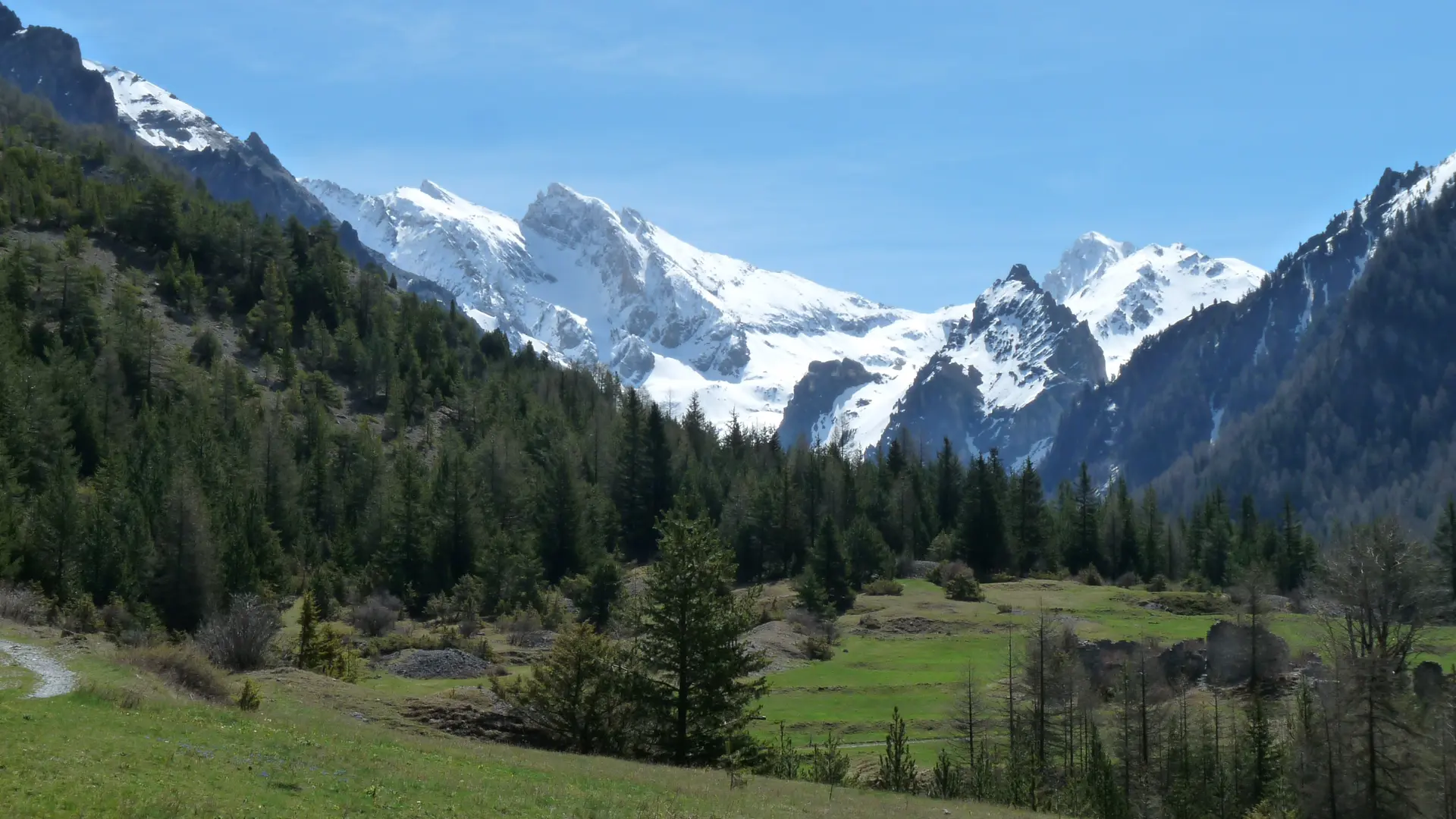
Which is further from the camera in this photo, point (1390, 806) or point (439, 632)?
point (439, 632)

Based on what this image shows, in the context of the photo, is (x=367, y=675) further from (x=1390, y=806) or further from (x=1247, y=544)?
(x=1247, y=544)

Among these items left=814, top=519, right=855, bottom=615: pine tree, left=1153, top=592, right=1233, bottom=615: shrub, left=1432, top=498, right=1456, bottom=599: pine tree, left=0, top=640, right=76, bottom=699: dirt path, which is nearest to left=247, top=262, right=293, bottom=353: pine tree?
left=814, top=519, right=855, bottom=615: pine tree

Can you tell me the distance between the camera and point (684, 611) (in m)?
40.3

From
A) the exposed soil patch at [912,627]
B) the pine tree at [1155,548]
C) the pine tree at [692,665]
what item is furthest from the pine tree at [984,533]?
the pine tree at [692,665]

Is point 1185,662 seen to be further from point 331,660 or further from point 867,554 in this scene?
point 331,660

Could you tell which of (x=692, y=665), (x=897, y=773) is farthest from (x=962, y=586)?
(x=692, y=665)

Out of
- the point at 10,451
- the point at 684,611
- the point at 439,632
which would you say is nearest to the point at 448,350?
the point at 10,451

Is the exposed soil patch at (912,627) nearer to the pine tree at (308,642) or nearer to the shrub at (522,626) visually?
the shrub at (522,626)

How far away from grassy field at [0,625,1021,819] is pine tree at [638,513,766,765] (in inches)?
230

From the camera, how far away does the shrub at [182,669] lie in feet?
106

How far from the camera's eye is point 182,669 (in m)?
32.9

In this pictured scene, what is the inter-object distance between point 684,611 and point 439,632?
3462 centimetres

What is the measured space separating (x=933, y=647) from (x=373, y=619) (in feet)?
114

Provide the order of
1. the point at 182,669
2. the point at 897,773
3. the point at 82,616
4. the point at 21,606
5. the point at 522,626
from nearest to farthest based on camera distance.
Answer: the point at 182,669 → the point at 897,773 → the point at 21,606 → the point at 82,616 → the point at 522,626
